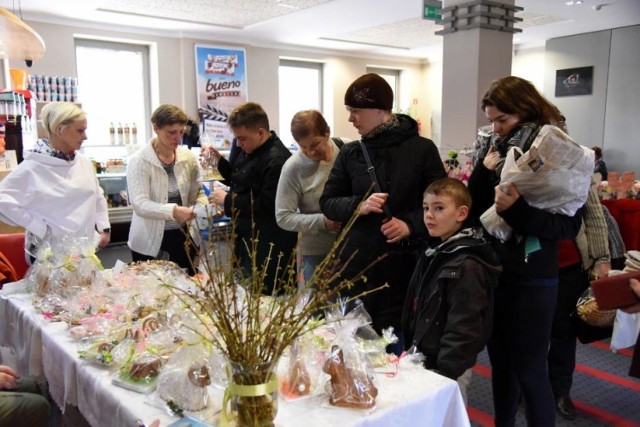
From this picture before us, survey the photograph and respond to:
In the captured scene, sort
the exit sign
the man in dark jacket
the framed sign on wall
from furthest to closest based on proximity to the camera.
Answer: the framed sign on wall
the exit sign
the man in dark jacket

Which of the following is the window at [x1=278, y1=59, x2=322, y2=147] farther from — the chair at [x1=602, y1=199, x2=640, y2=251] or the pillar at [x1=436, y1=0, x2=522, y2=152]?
the chair at [x1=602, y1=199, x2=640, y2=251]

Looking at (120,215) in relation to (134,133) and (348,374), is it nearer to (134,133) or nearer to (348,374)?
(134,133)

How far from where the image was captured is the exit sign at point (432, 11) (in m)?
4.98

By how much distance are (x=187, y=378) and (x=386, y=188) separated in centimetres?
108

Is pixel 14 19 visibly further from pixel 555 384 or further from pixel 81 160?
pixel 555 384

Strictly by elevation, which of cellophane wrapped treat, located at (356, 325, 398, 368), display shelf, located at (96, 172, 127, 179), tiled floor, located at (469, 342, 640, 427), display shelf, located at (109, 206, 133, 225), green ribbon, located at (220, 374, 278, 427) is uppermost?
green ribbon, located at (220, 374, 278, 427)

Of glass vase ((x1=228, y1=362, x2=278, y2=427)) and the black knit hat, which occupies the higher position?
the black knit hat

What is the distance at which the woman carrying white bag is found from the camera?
183cm

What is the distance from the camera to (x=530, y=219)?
1.80 metres

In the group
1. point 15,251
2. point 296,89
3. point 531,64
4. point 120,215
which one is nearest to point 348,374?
point 15,251

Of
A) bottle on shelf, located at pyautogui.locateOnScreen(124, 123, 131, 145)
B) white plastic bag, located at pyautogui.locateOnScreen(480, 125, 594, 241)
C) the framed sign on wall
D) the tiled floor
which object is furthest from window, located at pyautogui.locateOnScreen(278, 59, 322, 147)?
white plastic bag, located at pyautogui.locateOnScreen(480, 125, 594, 241)

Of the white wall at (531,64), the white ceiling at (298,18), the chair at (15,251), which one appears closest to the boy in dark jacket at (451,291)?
the chair at (15,251)

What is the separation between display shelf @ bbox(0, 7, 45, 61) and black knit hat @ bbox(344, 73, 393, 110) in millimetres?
1801

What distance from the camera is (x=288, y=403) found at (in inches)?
51.9
